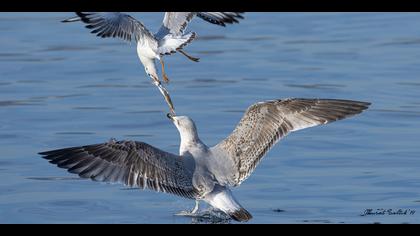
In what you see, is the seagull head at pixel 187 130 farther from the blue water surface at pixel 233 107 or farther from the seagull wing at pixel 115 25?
the seagull wing at pixel 115 25

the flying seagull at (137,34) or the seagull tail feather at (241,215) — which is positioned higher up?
the flying seagull at (137,34)

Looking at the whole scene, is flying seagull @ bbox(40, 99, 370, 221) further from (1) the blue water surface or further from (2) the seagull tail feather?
(1) the blue water surface

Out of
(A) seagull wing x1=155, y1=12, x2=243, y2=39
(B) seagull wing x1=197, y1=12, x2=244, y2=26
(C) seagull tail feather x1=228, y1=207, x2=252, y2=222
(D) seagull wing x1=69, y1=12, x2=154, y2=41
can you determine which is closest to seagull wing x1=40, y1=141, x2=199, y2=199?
(C) seagull tail feather x1=228, y1=207, x2=252, y2=222

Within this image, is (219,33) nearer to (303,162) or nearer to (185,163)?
(303,162)

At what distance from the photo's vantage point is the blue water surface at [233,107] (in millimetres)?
10250

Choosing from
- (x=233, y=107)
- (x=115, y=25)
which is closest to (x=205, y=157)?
(x=115, y=25)

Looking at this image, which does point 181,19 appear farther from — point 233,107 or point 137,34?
point 233,107

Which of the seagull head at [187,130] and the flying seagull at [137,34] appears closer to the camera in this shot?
the seagull head at [187,130]

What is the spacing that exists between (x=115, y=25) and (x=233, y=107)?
3.55 metres

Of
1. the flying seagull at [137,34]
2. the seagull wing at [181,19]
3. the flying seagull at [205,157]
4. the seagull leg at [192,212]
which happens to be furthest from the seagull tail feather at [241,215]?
the seagull wing at [181,19]

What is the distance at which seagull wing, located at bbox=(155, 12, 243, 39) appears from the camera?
11016 mm

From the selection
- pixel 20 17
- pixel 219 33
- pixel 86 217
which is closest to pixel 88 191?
Result: pixel 86 217

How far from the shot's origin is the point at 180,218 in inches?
388

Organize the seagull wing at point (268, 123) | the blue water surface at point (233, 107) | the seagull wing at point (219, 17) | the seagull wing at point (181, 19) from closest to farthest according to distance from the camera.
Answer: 1. the seagull wing at point (268, 123)
2. the blue water surface at point (233, 107)
3. the seagull wing at point (181, 19)
4. the seagull wing at point (219, 17)
